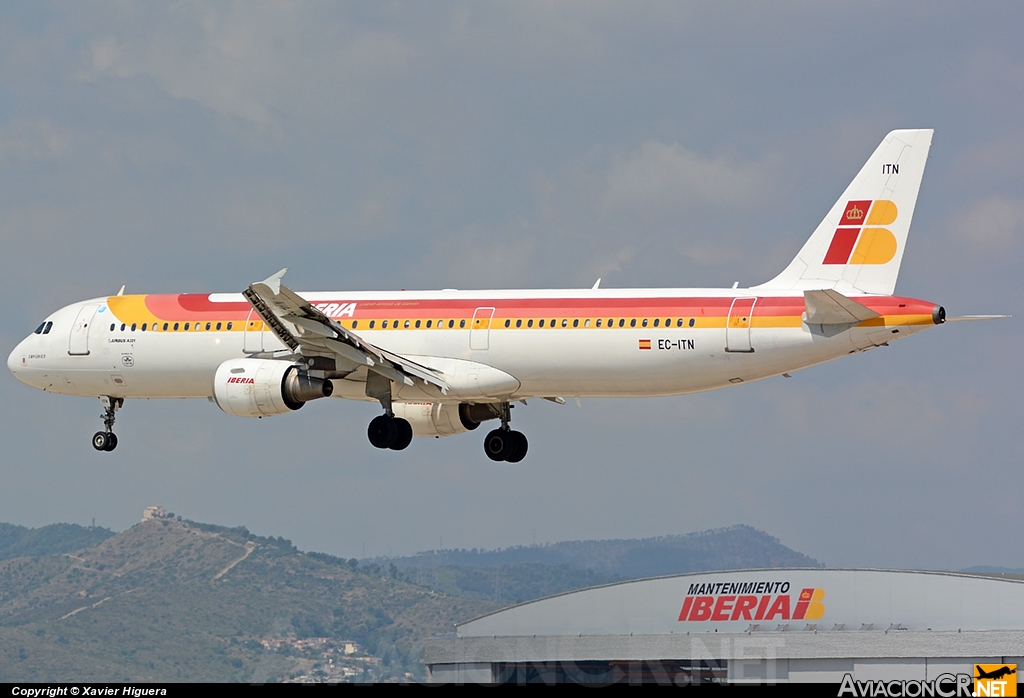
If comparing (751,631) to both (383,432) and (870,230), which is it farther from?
(870,230)

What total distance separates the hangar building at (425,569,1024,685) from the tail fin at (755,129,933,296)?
13459 millimetres

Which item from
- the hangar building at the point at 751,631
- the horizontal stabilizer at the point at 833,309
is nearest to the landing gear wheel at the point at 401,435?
the hangar building at the point at 751,631

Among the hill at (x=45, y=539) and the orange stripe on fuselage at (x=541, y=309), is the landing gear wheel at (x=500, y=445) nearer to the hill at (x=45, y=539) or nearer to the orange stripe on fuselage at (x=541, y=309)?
the orange stripe on fuselage at (x=541, y=309)

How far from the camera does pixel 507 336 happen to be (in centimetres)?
4059

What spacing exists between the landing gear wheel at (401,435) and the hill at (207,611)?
5.67 m

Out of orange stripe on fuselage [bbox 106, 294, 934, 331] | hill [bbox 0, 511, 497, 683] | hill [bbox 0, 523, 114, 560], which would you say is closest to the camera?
orange stripe on fuselage [bbox 106, 294, 934, 331]

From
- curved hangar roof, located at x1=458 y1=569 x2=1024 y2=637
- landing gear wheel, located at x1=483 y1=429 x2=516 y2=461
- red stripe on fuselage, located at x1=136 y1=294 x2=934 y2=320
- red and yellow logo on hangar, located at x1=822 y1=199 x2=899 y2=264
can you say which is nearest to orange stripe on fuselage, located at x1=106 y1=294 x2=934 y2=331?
red stripe on fuselage, located at x1=136 y1=294 x2=934 y2=320

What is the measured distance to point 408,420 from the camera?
150ft

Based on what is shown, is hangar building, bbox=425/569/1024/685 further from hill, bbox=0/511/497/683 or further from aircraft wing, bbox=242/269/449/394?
aircraft wing, bbox=242/269/449/394

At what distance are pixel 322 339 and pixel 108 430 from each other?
9453 mm

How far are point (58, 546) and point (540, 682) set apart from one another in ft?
256

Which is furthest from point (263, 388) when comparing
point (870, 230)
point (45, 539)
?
point (45, 539)

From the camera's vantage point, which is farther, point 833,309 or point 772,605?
point 772,605

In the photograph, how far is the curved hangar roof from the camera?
162 feet
